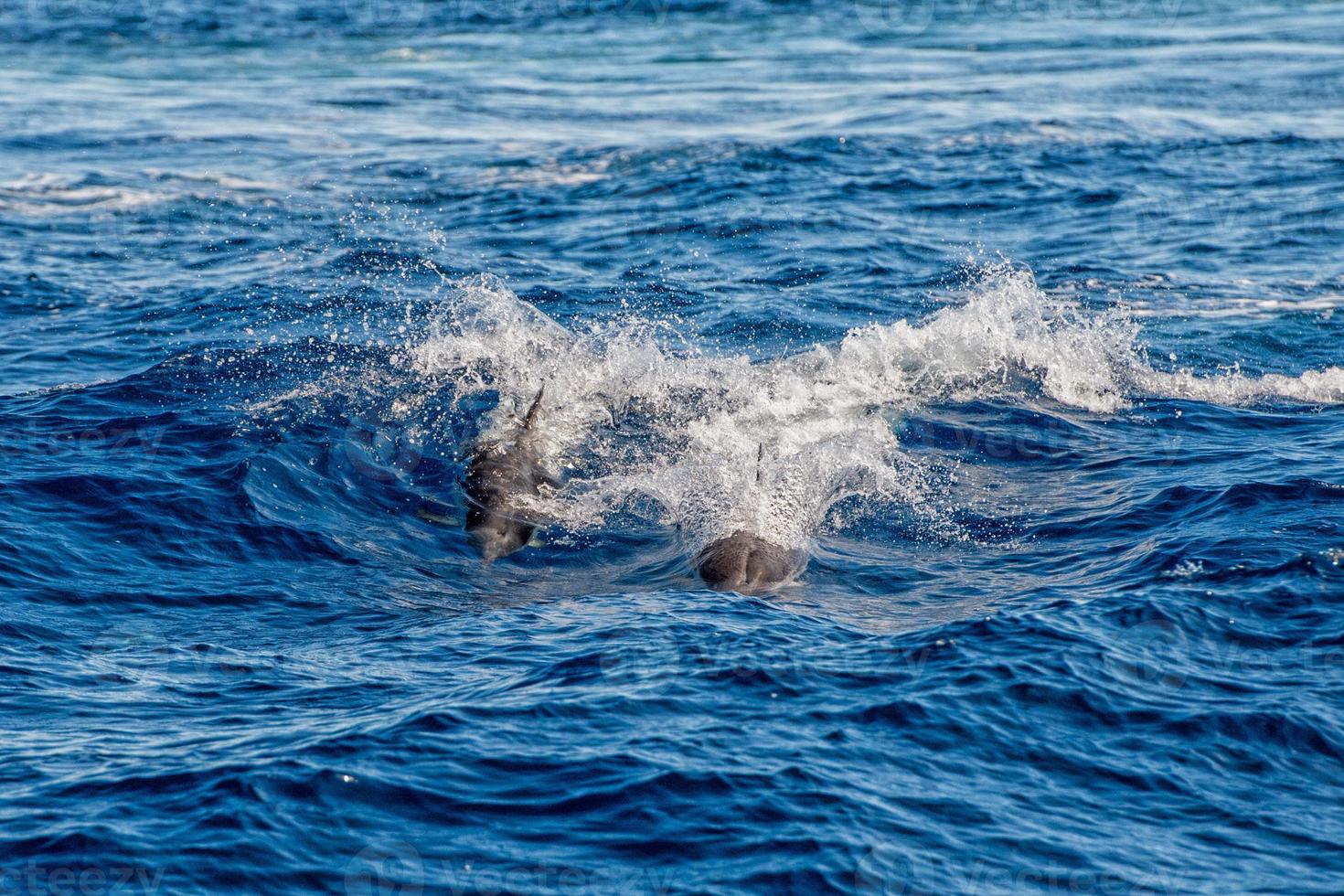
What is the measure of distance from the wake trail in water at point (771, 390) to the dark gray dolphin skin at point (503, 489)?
0.77 ft

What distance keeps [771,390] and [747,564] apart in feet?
14.3

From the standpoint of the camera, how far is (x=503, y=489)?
12.7 metres

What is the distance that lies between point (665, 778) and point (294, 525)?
5.28m

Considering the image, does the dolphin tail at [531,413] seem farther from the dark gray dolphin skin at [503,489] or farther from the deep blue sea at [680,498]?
the deep blue sea at [680,498]

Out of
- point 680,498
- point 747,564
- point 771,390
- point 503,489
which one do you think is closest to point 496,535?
point 503,489

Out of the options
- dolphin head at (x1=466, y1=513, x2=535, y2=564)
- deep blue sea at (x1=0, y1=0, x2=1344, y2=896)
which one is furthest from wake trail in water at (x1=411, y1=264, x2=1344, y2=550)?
dolphin head at (x1=466, y1=513, x2=535, y2=564)

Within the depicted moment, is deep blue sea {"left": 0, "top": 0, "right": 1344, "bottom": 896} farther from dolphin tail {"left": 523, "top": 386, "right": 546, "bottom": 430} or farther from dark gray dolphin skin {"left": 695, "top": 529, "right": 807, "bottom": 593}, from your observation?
dolphin tail {"left": 523, "top": 386, "right": 546, "bottom": 430}

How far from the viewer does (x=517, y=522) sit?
12.2 metres

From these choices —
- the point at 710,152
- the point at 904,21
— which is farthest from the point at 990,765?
the point at 904,21

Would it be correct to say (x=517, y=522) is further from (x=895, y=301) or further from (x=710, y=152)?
(x=710, y=152)

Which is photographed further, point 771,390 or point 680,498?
point 771,390

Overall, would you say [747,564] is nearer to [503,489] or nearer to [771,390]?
[503,489]

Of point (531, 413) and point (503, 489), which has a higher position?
point (531, 413)

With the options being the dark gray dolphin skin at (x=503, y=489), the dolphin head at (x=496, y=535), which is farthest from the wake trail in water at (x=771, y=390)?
the dolphin head at (x=496, y=535)
